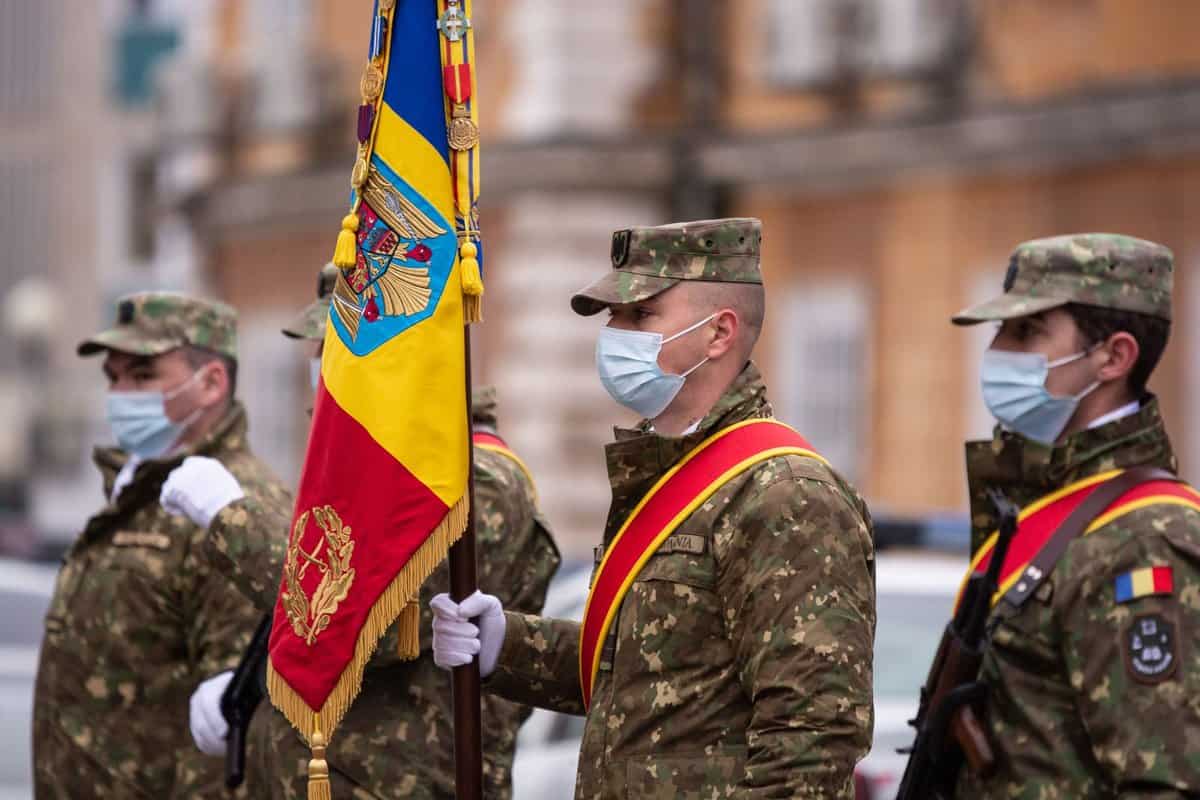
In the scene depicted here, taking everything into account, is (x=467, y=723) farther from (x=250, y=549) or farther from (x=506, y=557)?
(x=250, y=549)

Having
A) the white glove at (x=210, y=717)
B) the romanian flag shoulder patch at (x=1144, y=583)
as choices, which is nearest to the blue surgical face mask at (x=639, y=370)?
the romanian flag shoulder patch at (x=1144, y=583)

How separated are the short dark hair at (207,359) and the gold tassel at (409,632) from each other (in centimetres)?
183

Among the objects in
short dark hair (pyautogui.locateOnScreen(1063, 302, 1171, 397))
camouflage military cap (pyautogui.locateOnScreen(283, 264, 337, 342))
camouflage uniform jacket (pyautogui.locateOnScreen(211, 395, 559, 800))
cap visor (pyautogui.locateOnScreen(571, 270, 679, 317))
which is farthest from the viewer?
camouflage military cap (pyautogui.locateOnScreen(283, 264, 337, 342))

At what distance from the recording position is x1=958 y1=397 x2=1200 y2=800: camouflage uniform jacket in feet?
14.5

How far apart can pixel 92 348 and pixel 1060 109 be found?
10.1 meters

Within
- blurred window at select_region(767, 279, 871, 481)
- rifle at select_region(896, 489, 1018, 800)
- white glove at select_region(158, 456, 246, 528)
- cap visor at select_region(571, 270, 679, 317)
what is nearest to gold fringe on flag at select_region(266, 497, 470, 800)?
cap visor at select_region(571, 270, 679, 317)

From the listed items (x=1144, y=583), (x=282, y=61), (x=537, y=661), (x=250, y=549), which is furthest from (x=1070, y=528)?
(x=282, y=61)

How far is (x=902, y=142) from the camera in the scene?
Answer: 17.1 metres

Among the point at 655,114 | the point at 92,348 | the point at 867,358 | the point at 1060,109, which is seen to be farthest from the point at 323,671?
the point at 655,114

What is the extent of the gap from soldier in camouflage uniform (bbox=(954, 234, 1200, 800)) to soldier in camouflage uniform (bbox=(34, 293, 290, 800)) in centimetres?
201

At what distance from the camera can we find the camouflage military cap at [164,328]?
6711mm

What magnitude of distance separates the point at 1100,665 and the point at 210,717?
236 cm

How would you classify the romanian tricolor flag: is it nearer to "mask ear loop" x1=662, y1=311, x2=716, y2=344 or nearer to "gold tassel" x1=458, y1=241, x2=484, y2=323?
"gold tassel" x1=458, y1=241, x2=484, y2=323

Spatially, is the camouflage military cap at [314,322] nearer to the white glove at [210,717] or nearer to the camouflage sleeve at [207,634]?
the camouflage sleeve at [207,634]
